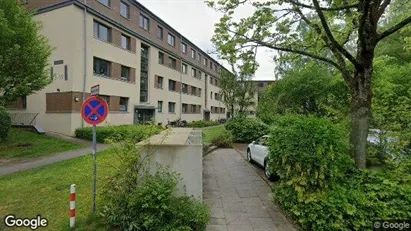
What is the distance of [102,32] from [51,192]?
16782mm

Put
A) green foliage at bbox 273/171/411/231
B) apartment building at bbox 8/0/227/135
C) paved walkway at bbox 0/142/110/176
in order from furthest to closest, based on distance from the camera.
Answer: apartment building at bbox 8/0/227/135
paved walkway at bbox 0/142/110/176
green foliage at bbox 273/171/411/231

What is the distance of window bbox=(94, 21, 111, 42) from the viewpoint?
64.0ft

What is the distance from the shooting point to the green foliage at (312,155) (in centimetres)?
485

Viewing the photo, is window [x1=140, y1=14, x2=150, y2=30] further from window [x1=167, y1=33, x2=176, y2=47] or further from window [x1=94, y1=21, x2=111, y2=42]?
window [x1=94, y1=21, x2=111, y2=42]

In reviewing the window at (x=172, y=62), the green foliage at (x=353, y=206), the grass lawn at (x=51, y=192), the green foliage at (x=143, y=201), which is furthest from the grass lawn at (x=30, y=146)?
the window at (x=172, y=62)

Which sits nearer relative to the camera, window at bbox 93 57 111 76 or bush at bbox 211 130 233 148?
bush at bbox 211 130 233 148

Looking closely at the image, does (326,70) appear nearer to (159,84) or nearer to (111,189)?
(111,189)

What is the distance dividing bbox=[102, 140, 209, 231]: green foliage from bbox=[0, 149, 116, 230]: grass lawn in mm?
479

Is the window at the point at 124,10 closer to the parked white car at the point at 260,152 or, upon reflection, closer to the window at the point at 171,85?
the window at the point at 171,85

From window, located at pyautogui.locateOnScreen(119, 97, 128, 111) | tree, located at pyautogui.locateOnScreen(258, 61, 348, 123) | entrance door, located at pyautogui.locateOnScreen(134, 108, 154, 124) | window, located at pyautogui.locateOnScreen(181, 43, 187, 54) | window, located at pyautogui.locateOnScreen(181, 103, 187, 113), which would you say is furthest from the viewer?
window, located at pyautogui.locateOnScreen(181, 103, 187, 113)

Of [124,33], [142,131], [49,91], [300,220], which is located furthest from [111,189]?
[124,33]

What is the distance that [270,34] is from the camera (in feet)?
24.5

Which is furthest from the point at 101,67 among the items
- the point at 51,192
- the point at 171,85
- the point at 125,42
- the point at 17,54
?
the point at 51,192

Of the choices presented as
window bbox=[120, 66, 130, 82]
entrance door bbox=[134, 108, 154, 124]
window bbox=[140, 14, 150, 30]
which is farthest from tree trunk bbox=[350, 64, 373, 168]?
window bbox=[140, 14, 150, 30]
